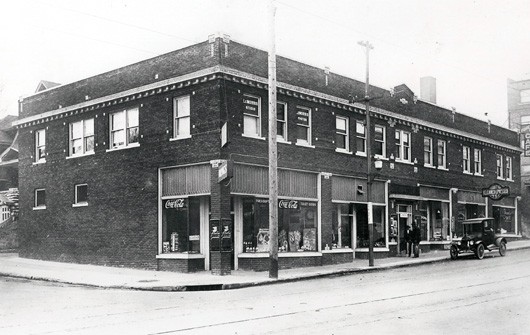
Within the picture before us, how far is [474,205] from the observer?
37469 mm

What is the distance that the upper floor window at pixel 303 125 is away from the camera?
2478 centimetres

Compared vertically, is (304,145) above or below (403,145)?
below

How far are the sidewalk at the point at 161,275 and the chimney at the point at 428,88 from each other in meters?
14.1

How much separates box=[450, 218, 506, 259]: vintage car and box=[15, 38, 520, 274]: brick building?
141 inches

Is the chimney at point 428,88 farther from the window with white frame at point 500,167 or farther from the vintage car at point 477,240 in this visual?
the vintage car at point 477,240

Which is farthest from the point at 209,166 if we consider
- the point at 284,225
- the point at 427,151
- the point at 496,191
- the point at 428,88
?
the point at 428,88

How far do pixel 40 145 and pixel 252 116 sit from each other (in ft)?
→ 41.0

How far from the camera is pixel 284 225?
24.2 metres

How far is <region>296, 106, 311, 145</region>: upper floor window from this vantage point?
24781mm

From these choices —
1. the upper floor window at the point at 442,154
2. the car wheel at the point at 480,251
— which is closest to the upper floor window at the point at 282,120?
the car wheel at the point at 480,251

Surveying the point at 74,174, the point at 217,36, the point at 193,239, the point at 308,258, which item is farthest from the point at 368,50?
the point at 74,174

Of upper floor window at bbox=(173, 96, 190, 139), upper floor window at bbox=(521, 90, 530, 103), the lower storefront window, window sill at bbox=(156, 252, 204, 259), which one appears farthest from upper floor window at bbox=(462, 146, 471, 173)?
upper floor window at bbox=(521, 90, 530, 103)

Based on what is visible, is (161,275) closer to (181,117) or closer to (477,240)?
(181,117)

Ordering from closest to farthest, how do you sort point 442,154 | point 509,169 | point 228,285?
point 228,285 → point 442,154 → point 509,169
